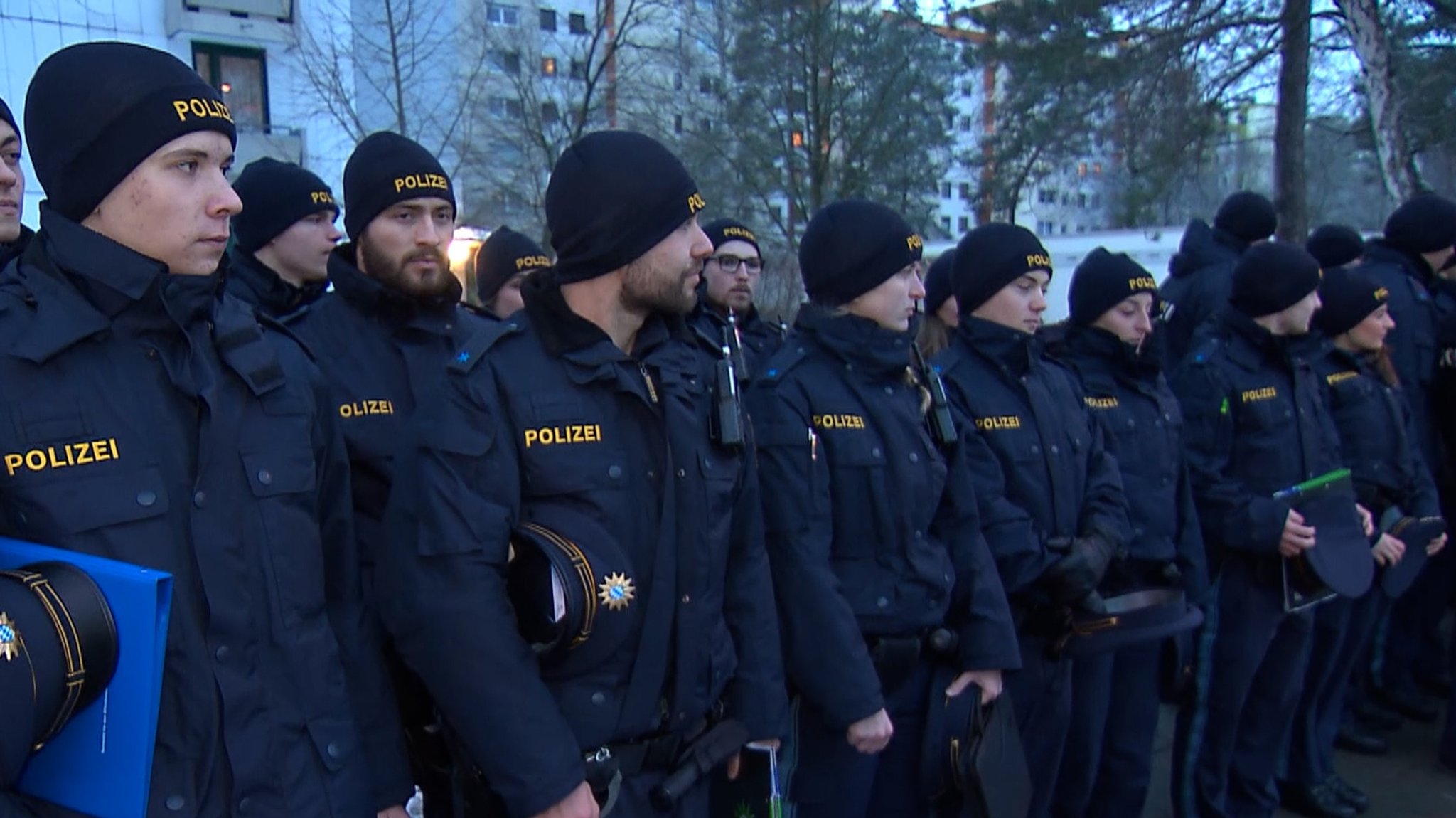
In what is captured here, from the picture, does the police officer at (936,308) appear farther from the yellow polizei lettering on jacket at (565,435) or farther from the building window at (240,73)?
the building window at (240,73)

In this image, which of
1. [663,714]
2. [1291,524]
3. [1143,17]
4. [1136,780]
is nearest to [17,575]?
[663,714]

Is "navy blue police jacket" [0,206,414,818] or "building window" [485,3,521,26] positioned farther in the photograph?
"building window" [485,3,521,26]

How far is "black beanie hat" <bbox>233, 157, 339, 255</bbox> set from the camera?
3.62m

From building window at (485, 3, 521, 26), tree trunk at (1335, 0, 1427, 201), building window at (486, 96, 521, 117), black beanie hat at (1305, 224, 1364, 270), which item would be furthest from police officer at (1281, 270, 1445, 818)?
building window at (485, 3, 521, 26)

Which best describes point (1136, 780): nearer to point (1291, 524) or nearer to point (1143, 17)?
point (1291, 524)

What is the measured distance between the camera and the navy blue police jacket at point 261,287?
3475 mm

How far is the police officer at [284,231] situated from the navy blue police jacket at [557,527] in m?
1.55

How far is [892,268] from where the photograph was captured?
3.21 metres

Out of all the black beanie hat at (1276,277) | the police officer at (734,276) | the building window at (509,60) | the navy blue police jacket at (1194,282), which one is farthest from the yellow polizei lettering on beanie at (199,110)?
the building window at (509,60)

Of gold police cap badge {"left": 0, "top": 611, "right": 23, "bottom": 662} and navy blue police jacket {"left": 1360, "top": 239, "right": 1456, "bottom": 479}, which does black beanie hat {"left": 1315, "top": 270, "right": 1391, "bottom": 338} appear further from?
gold police cap badge {"left": 0, "top": 611, "right": 23, "bottom": 662}

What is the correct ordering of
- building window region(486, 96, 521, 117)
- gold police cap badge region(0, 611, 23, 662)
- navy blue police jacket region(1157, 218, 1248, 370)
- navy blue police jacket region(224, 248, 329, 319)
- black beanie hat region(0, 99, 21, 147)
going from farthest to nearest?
1. building window region(486, 96, 521, 117)
2. navy blue police jacket region(1157, 218, 1248, 370)
3. navy blue police jacket region(224, 248, 329, 319)
4. black beanie hat region(0, 99, 21, 147)
5. gold police cap badge region(0, 611, 23, 662)

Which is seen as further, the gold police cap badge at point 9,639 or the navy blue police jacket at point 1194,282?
the navy blue police jacket at point 1194,282

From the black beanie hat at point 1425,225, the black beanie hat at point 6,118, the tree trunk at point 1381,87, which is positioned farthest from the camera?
the tree trunk at point 1381,87

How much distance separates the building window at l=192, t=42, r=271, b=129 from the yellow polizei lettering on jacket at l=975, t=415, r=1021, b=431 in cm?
1900
